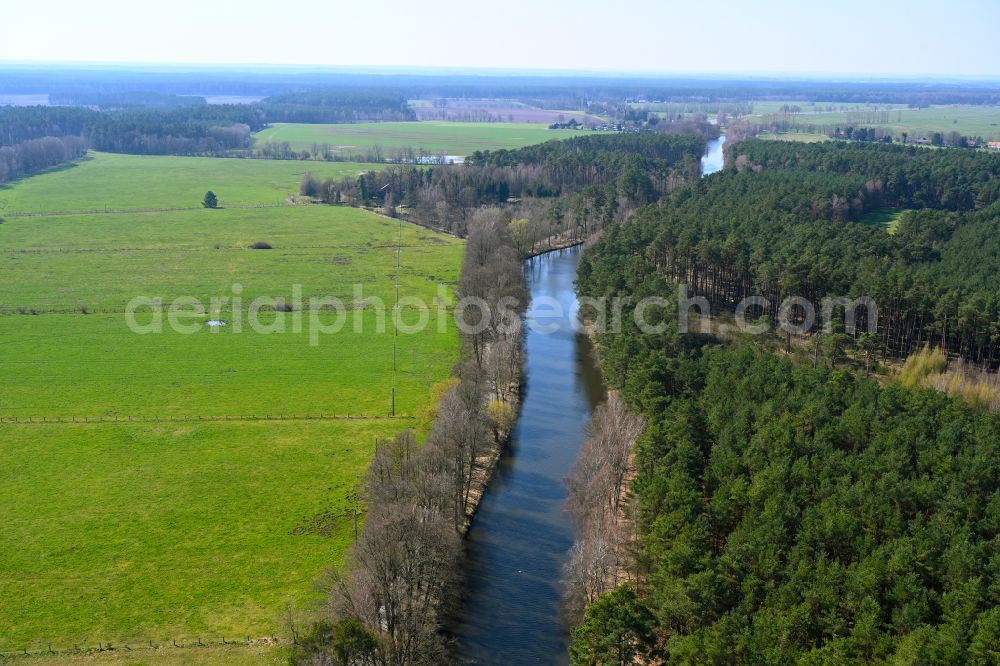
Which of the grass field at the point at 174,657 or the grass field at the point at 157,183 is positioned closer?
the grass field at the point at 174,657

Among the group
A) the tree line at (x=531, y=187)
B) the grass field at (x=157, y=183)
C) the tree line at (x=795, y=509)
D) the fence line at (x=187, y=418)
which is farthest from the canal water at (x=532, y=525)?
the grass field at (x=157, y=183)

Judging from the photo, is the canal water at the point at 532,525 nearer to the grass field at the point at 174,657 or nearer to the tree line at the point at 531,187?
the grass field at the point at 174,657

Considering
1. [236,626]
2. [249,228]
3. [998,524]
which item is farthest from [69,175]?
[998,524]

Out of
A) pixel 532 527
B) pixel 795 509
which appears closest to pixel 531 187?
pixel 532 527

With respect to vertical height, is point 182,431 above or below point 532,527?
above

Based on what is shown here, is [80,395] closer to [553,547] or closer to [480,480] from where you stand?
[480,480]

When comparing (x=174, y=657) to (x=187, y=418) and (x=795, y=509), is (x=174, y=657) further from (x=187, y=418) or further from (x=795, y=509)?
(x=795, y=509)

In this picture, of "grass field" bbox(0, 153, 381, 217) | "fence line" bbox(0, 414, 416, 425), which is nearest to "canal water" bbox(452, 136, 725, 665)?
"fence line" bbox(0, 414, 416, 425)
